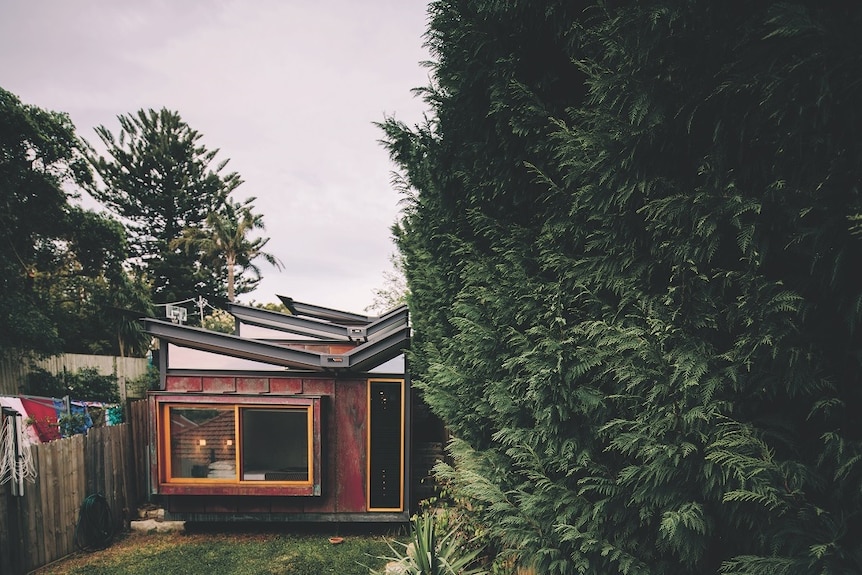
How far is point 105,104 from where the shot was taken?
70.7 feet

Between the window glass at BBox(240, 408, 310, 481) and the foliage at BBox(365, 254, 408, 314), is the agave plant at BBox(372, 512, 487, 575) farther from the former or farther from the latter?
the foliage at BBox(365, 254, 408, 314)

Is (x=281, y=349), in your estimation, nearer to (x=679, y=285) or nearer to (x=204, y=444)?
(x=204, y=444)

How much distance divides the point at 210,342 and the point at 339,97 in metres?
4.86

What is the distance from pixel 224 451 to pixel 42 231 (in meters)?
13.4

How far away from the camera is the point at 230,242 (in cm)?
2320

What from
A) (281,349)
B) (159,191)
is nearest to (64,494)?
(281,349)

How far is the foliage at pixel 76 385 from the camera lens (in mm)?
13672

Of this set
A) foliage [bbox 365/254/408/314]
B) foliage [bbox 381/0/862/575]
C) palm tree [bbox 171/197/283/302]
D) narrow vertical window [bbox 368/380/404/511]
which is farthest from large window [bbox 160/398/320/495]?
palm tree [bbox 171/197/283/302]

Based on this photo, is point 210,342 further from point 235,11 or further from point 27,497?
point 235,11

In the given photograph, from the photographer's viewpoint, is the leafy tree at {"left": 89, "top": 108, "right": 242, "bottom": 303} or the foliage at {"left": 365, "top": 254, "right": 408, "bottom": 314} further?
the leafy tree at {"left": 89, "top": 108, "right": 242, "bottom": 303}

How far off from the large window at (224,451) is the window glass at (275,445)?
0.05 ft

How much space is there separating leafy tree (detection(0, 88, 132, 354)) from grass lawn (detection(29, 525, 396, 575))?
1028 centimetres

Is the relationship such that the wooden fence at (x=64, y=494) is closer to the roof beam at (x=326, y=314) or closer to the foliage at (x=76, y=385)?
the roof beam at (x=326, y=314)

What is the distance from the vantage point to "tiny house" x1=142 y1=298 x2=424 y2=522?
6.23 metres
